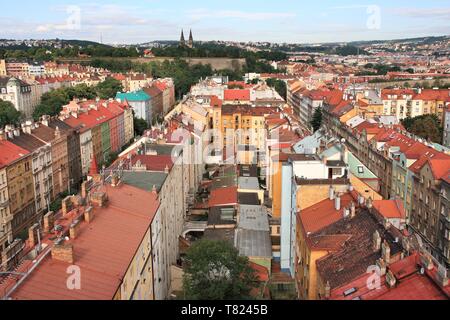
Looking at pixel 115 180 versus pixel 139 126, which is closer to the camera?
pixel 115 180

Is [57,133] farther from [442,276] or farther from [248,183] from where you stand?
[442,276]

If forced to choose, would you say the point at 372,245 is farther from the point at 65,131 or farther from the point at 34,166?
the point at 65,131

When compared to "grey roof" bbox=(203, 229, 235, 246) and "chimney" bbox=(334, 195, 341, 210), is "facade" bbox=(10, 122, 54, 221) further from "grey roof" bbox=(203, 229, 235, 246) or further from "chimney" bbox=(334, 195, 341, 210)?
"chimney" bbox=(334, 195, 341, 210)

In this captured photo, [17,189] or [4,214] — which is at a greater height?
[17,189]

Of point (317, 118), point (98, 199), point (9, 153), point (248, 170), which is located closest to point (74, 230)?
point (98, 199)
